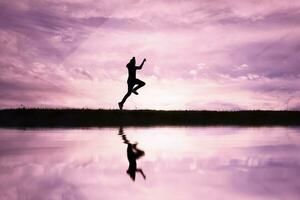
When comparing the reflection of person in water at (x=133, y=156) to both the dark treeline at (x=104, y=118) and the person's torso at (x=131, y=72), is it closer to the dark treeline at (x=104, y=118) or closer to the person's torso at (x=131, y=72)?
the dark treeline at (x=104, y=118)

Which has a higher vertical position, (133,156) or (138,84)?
(138,84)

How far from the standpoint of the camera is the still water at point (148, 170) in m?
6.23

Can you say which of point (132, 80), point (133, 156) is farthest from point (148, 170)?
point (132, 80)

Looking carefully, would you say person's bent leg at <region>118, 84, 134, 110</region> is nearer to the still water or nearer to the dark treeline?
the dark treeline

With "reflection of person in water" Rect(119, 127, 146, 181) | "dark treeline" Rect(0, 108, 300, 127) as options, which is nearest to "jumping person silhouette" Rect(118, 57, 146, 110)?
"dark treeline" Rect(0, 108, 300, 127)

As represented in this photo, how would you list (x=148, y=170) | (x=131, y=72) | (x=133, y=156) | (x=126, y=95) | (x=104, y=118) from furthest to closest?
(x=126, y=95) → (x=104, y=118) → (x=131, y=72) → (x=133, y=156) → (x=148, y=170)

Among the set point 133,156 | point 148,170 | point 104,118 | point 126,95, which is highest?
point 126,95

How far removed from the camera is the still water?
6.23 metres

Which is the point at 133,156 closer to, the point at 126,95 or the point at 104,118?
the point at 104,118

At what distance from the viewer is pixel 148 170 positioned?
324 inches

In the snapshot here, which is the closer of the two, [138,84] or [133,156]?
[133,156]

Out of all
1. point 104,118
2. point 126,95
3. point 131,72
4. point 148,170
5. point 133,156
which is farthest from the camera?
point 126,95

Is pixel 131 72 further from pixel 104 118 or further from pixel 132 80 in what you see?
pixel 104 118

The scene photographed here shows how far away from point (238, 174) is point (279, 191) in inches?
58.8
